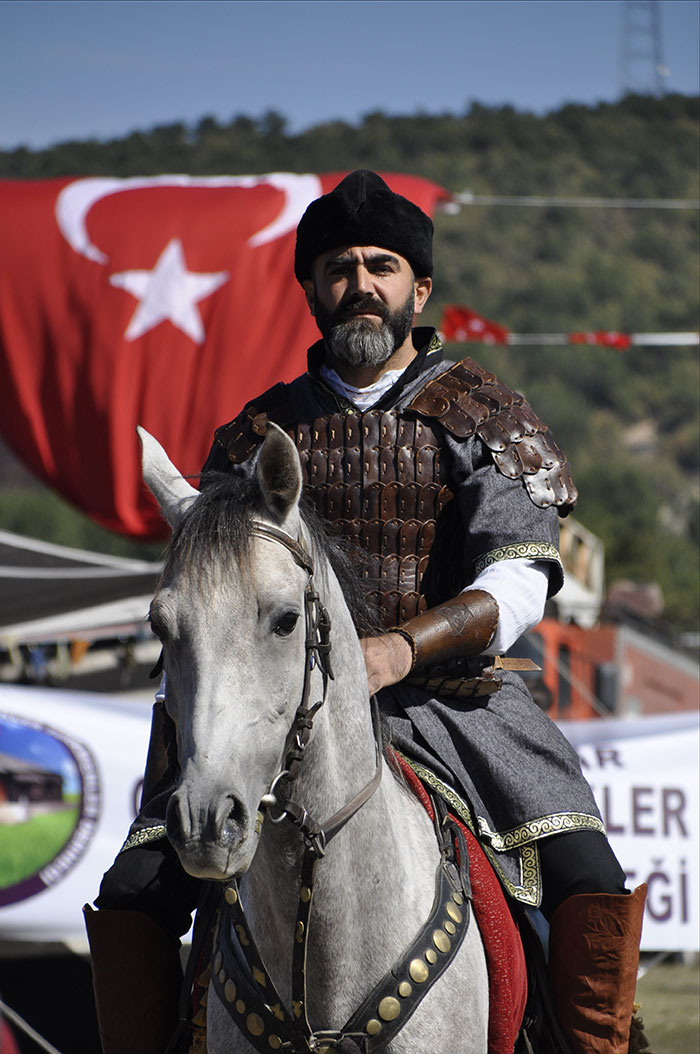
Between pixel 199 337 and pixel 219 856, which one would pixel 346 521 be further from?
pixel 199 337

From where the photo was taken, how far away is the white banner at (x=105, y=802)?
522cm

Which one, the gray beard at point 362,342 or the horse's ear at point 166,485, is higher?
the gray beard at point 362,342

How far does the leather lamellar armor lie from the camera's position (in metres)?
2.62

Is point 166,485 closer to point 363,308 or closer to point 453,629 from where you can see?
point 453,629

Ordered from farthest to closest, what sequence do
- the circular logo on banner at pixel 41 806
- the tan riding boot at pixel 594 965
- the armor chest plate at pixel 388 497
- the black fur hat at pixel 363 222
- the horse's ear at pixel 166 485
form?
the circular logo on banner at pixel 41 806, the black fur hat at pixel 363 222, the armor chest plate at pixel 388 497, the tan riding boot at pixel 594 965, the horse's ear at pixel 166 485

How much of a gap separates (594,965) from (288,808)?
947 millimetres

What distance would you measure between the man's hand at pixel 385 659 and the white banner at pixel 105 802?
3.36 m

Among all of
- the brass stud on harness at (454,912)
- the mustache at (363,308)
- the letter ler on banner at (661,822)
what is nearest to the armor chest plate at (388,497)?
the mustache at (363,308)

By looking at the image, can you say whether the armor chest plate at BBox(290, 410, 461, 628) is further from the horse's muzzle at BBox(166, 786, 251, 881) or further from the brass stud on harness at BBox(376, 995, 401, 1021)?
the horse's muzzle at BBox(166, 786, 251, 881)

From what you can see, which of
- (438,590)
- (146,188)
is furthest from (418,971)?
(146,188)

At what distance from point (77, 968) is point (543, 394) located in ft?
233

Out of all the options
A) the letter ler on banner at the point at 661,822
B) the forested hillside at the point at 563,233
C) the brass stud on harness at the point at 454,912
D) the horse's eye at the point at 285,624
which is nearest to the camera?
the horse's eye at the point at 285,624

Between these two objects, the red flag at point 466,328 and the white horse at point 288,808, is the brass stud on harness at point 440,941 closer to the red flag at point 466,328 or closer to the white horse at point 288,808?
the white horse at point 288,808

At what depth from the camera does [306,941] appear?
2084mm
